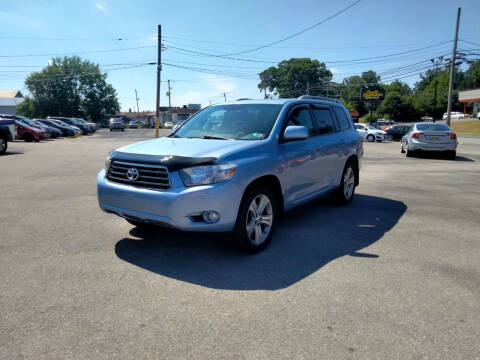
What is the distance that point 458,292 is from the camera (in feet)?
11.5

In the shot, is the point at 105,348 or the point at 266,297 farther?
the point at 266,297

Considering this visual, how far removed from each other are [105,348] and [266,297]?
4.56 feet

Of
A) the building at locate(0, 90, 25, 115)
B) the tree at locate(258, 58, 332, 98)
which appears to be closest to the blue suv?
the building at locate(0, 90, 25, 115)

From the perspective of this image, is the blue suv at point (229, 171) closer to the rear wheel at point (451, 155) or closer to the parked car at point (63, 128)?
the rear wheel at point (451, 155)

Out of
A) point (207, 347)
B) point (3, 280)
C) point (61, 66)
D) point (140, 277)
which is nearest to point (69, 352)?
point (207, 347)

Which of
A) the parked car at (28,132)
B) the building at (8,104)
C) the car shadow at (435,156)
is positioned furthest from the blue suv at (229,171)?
the building at (8,104)

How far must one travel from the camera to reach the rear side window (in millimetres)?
6880

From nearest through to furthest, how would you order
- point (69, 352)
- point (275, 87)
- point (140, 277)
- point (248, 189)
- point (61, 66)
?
point (69, 352), point (140, 277), point (248, 189), point (61, 66), point (275, 87)

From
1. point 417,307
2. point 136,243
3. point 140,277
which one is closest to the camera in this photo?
point 417,307

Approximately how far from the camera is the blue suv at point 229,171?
12.9ft

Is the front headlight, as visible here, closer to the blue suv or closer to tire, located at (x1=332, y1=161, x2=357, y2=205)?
the blue suv

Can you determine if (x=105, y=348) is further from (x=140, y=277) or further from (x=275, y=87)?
(x=275, y=87)

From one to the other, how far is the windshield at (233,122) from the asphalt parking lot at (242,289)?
139 centimetres

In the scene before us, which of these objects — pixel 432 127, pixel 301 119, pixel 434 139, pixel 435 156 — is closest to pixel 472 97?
pixel 435 156
